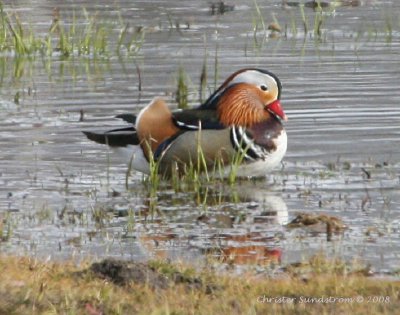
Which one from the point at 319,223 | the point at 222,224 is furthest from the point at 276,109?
the point at 319,223

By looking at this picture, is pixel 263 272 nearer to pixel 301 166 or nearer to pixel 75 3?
pixel 301 166

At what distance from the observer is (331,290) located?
20.4 feet

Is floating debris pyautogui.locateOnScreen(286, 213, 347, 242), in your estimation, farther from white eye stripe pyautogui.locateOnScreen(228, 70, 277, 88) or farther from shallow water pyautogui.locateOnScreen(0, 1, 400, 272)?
white eye stripe pyautogui.locateOnScreen(228, 70, 277, 88)

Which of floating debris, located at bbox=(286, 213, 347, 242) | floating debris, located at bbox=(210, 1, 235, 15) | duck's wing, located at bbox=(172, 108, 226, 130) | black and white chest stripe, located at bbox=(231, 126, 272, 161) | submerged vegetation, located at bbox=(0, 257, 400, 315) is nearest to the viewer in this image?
submerged vegetation, located at bbox=(0, 257, 400, 315)

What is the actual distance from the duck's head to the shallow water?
1.48ft

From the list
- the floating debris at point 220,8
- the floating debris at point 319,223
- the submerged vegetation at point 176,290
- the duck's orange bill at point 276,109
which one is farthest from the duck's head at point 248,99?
the floating debris at point 220,8

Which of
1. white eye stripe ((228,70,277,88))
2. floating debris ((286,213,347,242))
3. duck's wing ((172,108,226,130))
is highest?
white eye stripe ((228,70,277,88))

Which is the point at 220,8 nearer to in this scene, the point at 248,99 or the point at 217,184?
the point at 248,99

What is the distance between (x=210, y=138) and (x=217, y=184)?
34 centimetres

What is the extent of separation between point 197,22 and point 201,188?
9.04 metres

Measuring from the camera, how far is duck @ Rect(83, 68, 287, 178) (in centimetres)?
951

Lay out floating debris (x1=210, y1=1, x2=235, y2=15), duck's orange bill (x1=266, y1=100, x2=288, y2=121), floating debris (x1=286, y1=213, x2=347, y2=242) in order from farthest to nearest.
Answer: floating debris (x1=210, y1=1, x2=235, y2=15) → duck's orange bill (x1=266, y1=100, x2=288, y2=121) → floating debris (x1=286, y1=213, x2=347, y2=242)

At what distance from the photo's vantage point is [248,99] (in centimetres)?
984

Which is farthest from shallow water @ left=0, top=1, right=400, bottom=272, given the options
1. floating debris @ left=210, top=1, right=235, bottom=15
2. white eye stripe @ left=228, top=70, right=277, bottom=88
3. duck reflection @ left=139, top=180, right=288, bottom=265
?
floating debris @ left=210, top=1, right=235, bottom=15
